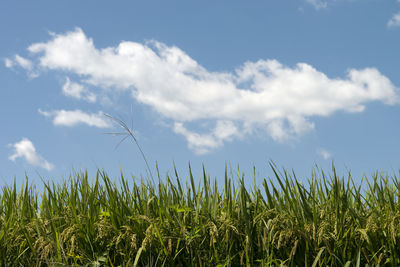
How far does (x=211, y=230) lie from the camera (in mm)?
4184

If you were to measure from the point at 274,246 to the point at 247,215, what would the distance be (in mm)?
407

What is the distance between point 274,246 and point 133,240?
4.58 feet

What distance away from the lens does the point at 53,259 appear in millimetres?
4457

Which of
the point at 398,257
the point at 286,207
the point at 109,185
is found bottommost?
the point at 398,257

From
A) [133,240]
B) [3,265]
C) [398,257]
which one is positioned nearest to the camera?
[133,240]

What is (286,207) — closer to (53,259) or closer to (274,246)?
(274,246)

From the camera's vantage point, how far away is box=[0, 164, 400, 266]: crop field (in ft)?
14.1

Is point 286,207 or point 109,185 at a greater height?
point 109,185

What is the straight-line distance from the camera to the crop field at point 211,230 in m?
4.29

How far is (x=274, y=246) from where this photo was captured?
175 inches

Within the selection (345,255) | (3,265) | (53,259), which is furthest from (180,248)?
(3,265)

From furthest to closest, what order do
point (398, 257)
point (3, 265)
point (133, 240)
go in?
point (3, 265) → point (398, 257) → point (133, 240)

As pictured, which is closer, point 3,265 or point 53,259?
point 53,259

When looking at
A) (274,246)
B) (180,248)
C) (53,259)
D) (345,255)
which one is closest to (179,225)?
(180,248)
